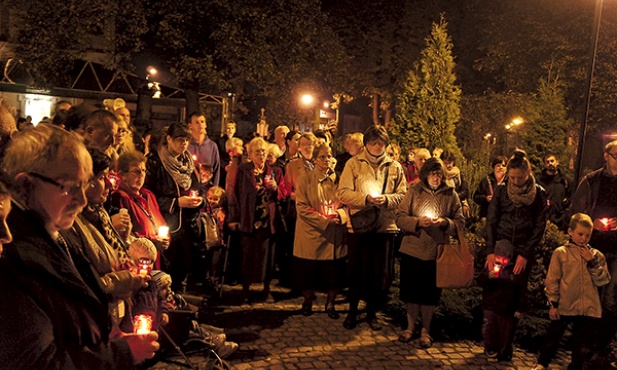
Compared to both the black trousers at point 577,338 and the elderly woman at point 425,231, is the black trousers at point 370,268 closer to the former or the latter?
the elderly woman at point 425,231

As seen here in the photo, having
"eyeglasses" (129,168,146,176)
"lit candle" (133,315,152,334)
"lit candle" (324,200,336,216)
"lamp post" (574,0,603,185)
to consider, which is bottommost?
"lit candle" (133,315,152,334)

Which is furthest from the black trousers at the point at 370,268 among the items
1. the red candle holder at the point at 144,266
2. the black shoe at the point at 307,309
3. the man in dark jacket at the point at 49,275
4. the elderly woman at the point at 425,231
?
the man in dark jacket at the point at 49,275

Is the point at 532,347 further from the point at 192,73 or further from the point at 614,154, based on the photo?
the point at 192,73

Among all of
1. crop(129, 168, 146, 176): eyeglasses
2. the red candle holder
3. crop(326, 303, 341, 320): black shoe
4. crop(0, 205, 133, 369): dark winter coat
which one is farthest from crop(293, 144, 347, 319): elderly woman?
crop(0, 205, 133, 369): dark winter coat

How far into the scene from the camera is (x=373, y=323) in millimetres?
7211

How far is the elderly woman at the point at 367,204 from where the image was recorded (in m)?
7.03

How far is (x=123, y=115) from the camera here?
7594 millimetres

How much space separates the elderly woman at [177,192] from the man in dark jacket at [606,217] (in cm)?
428

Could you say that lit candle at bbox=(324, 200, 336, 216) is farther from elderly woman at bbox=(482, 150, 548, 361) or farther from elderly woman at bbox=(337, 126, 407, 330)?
elderly woman at bbox=(482, 150, 548, 361)

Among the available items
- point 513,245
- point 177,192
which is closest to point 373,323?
point 513,245

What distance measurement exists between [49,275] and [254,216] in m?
5.90

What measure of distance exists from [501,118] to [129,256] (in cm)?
2938

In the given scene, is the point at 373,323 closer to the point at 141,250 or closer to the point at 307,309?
the point at 307,309

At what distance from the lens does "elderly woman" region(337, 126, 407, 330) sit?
7031 millimetres
